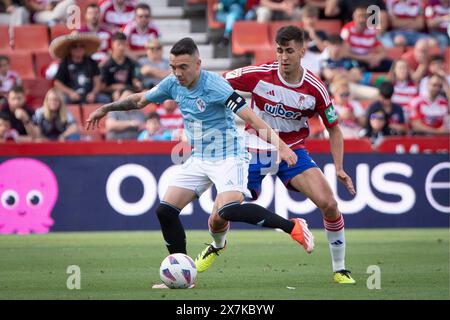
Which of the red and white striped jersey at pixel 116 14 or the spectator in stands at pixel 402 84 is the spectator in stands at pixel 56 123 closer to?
the red and white striped jersey at pixel 116 14

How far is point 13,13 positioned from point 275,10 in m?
4.81

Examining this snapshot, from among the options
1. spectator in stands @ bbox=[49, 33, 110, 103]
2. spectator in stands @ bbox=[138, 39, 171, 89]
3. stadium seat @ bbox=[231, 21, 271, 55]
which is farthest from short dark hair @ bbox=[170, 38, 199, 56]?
stadium seat @ bbox=[231, 21, 271, 55]

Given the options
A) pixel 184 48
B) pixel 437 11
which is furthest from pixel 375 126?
pixel 184 48

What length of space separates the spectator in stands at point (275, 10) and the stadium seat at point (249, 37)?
267 millimetres

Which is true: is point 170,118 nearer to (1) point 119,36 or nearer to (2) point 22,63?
(1) point 119,36

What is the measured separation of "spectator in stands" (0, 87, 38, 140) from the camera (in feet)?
54.5

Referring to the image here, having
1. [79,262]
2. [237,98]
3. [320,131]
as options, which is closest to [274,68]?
[237,98]

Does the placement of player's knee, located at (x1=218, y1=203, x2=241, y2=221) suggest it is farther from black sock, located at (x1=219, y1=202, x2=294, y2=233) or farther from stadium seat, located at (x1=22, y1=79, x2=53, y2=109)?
stadium seat, located at (x1=22, y1=79, x2=53, y2=109)

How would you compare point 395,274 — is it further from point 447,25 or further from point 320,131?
point 447,25

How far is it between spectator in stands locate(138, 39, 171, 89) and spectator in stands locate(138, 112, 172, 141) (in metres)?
1.27

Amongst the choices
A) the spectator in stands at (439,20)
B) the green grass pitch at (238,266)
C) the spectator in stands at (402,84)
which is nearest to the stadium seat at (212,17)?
the spectator in stands at (402,84)

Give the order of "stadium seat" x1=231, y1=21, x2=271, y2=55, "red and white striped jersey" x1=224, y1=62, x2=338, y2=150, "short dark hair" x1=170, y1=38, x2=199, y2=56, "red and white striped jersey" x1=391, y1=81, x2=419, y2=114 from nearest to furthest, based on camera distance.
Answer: "short dark hair" x1=170, y1=38, x2=199, y2=56
"red and white striped jersey" x1=224, y1=62, x2=338, y2=150
"red and white striped jersey" x1=391, y1=81, x2=419, y2=114
"stadium seat" x1=231, y1=21, x2=271, y2=55

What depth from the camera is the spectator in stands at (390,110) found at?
57.4 ft

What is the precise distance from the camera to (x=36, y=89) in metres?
17.9
